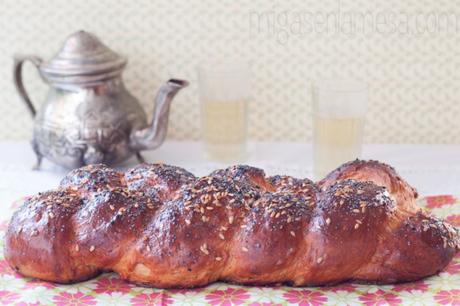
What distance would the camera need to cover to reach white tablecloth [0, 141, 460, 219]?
1.99 m

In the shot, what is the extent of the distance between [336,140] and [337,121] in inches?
2.0

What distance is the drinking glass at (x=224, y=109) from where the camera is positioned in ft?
6.86

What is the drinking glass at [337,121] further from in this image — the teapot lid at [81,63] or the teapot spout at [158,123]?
the teapot lid at [81,63]

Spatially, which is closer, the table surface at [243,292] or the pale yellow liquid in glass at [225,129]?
the table surface at [243,292]

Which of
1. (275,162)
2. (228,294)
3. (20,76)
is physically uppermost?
(20,76)

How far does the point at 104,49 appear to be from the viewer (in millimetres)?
2027

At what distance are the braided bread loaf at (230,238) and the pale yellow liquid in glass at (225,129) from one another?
0.72m

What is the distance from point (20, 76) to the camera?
2.13 metres

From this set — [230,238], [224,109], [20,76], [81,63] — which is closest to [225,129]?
[224,109]

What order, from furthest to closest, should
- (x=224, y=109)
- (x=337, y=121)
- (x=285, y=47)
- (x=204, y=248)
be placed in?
(x=285, y=47)
(x=224, y=109)
(x=337, y=121)
(x=204, y=248)

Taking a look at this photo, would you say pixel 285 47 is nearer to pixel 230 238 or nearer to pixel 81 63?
pixel 81 63

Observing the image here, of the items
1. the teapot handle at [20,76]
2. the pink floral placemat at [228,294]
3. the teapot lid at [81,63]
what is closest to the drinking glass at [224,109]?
the teapot lid at [81,63]

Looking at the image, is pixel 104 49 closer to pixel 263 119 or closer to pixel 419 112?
pixel 263 119

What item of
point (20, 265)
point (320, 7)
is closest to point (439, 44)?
point (320, 7)
